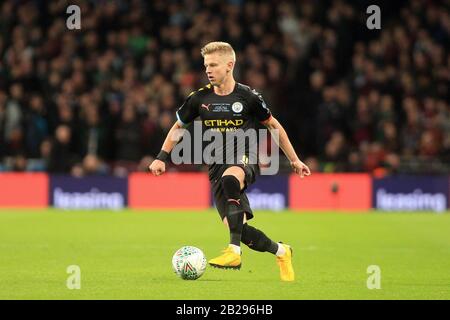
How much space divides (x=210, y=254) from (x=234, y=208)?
302 centimetres

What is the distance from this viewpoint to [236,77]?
2216cm

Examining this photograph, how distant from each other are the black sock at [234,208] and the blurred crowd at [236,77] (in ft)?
37.9

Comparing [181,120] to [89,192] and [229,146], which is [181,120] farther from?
[89,192]

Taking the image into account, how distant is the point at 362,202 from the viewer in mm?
21422

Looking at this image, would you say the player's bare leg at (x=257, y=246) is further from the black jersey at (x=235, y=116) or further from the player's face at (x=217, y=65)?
→ the player's face at (x=217, y=65)

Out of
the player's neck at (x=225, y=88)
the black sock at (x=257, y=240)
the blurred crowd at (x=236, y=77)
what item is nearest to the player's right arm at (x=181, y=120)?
the player's neck at (x=225, y=88)

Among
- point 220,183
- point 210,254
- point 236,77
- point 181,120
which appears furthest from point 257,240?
point 236,77

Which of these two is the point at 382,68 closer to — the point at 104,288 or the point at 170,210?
the point at 170,210

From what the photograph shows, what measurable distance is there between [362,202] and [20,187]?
284 inches

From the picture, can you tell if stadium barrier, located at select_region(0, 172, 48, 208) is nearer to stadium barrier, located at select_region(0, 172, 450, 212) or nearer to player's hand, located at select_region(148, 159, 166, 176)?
stadium barrier, located at select_region(0, 172, 450, 212)

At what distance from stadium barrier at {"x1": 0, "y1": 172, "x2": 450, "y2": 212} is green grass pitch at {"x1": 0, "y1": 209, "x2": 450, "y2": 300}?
1.15 meters

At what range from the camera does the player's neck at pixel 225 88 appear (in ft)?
31.9
